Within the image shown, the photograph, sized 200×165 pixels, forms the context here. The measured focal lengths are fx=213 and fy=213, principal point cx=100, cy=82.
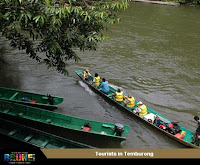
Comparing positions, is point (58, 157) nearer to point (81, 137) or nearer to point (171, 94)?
point (81, 137)

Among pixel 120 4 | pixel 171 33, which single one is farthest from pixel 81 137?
pixel 171 33

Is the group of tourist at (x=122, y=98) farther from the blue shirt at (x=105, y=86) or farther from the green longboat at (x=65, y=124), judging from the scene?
the green longboat at (x=65, y=124)

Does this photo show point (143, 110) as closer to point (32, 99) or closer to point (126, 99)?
point (126, 99)

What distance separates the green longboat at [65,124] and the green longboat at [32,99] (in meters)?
0.67

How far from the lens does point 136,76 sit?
46.6 ft

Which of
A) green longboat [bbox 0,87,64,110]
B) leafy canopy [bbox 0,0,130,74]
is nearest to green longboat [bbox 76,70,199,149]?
green longboat [bbox 0,87,64,110]

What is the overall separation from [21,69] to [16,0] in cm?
943

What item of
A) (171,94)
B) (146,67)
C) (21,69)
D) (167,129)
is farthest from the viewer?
(146,67)

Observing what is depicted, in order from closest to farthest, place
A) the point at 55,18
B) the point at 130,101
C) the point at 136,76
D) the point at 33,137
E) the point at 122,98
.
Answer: the point at 55,18, the point at 33,137, the point at 130,101, the point at 122,98, the point at 136,76

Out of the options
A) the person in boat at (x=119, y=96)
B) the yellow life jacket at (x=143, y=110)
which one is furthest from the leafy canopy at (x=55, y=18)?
the yellow life jacket at (x=143, y=110)

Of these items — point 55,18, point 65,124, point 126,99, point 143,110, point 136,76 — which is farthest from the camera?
point 136,76

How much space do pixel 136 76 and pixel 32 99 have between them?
6904mm

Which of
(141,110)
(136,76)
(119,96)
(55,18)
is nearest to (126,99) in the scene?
(119,96)

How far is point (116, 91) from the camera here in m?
11.6
